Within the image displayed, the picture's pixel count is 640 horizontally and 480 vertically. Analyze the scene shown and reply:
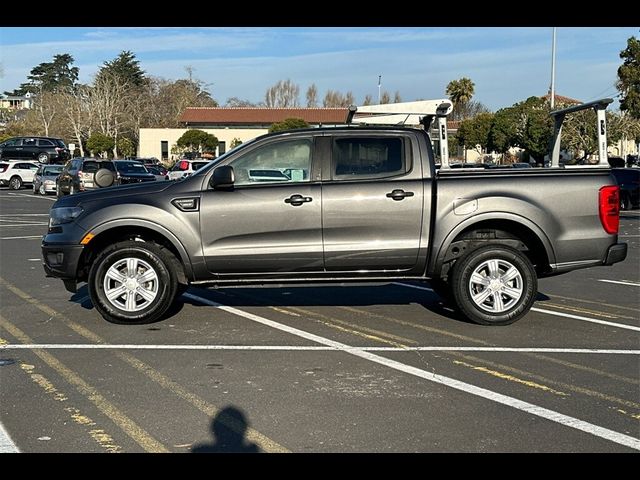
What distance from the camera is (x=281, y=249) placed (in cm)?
811

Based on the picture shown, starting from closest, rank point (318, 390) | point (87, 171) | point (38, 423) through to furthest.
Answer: point (38, 423) → point (318, 390) → point (87, 171)

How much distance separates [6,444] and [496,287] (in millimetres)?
5005

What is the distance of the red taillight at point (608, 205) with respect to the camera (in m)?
8.20

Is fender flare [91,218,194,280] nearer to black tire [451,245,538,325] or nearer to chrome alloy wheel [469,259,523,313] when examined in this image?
black tire [451,245,538,325]

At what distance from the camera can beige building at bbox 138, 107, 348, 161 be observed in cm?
7694

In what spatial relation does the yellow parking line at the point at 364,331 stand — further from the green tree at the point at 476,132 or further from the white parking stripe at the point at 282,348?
the green tree at the point at 476,132

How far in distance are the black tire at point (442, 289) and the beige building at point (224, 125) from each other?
2648 inches

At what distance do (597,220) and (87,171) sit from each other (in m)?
26.1

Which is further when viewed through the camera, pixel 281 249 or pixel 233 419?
pixel 281 249

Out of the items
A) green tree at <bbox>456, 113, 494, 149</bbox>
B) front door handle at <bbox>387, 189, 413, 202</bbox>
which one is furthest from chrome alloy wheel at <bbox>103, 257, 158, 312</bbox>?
green tree at <bbox>456, 113, 494, 149</bbox>

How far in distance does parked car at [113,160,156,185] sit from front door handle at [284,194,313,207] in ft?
80.6

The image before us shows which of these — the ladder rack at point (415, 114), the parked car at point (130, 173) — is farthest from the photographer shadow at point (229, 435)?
the parked car at point (130, 173)
